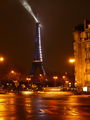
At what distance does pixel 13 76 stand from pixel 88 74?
66098 millimetres

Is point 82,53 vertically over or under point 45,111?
over

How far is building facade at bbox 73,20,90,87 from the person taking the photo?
140 m

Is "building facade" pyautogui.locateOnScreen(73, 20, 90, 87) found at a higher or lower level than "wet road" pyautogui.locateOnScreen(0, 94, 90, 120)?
higher

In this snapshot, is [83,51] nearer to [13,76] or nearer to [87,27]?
[87,27]

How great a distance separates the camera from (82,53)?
146 m

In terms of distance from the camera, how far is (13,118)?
92.7 ft

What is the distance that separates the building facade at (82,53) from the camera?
459 feet

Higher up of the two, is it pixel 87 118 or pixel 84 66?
pixel 84 66

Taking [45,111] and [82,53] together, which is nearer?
[45,111]

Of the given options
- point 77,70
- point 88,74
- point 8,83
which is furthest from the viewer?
point 8,83

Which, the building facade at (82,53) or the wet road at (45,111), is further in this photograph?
the building facade at (82,53)

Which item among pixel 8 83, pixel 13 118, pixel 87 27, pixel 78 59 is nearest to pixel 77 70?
pixel 78 59

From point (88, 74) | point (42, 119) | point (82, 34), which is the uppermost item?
point (82, 34)

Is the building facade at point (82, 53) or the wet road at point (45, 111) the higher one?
the building facade at point (82, 53)
